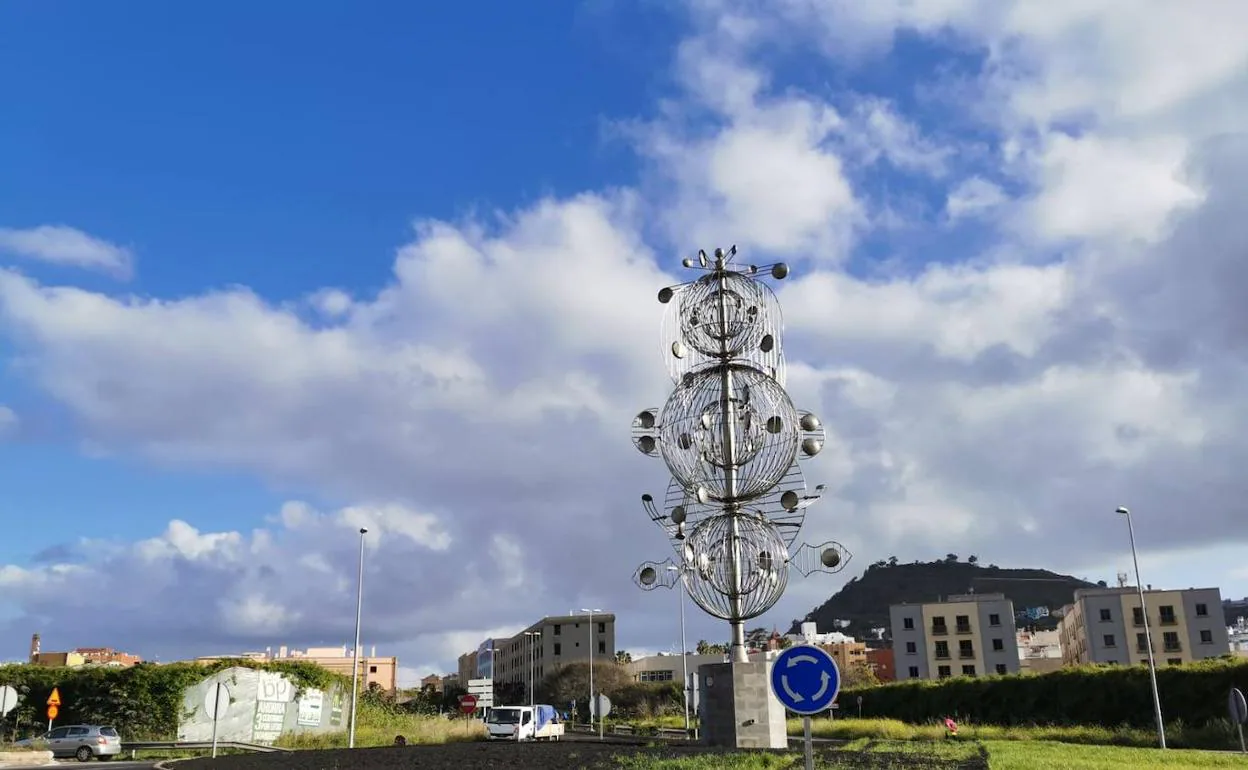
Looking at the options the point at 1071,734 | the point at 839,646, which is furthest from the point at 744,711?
the point at 839,646

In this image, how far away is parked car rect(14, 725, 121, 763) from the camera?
3600cm

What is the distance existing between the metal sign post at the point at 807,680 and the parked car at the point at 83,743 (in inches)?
1371

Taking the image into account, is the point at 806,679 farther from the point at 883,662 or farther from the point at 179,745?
the point at 883,662

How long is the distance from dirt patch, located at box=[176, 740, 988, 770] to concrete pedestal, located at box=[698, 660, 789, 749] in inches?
135

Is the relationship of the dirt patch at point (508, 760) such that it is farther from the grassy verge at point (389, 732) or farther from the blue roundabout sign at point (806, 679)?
the grassy verge at point (389, 732)

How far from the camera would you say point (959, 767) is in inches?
667

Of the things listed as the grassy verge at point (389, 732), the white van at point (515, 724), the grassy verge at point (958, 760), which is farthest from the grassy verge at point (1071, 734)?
the grassy verge at point (389, 732)

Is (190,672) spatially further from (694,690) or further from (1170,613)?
(1170,613)

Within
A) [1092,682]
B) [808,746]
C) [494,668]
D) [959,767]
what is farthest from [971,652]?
[808,746]

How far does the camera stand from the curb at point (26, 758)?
3209cm

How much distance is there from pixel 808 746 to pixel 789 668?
2.28 ft

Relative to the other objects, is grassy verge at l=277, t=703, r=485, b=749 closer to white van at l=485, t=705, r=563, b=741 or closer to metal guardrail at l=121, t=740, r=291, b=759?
white van at l=485, t=705, r=563, b=741

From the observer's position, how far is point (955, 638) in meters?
101

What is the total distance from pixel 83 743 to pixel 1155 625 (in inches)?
3584
